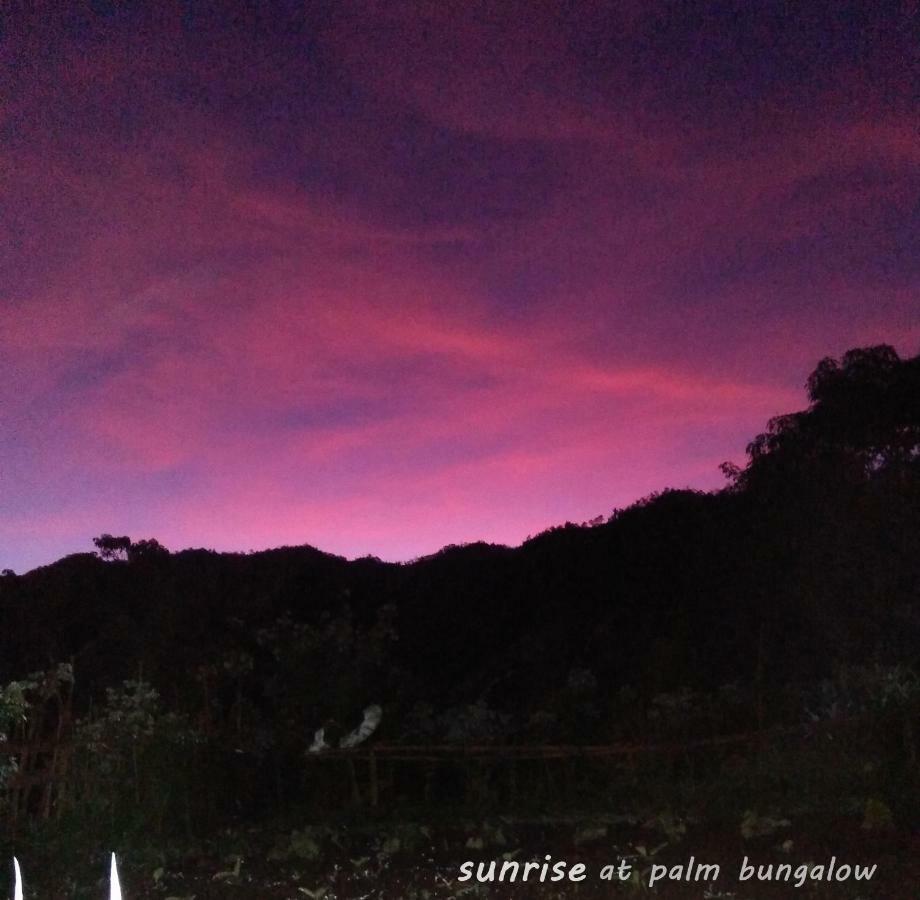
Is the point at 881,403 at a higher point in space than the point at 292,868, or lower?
higher

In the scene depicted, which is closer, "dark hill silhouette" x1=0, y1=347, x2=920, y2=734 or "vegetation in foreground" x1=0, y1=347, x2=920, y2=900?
"vegetation in foreground" x1=0, y1=347, x2=920, y2=900

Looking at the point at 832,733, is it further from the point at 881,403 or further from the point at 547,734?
the point at 881,403

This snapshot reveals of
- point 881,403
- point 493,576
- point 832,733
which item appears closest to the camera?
point 832,733

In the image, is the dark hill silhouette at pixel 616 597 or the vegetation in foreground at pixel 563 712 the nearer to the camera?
the vegetation in foreground at pixel 563 712

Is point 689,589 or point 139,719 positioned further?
point 689,589

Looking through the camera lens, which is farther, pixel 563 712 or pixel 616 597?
pixel 616 597

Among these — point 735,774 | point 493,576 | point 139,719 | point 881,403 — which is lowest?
point 735,774

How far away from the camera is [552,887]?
254 inches

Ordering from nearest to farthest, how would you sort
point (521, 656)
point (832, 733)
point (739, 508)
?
1. point (832, 733)
2. point (739, 508)
3. point (521, 656)

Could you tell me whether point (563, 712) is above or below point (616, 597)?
below

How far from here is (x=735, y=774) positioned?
9930mm

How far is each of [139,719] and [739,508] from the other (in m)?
9.32

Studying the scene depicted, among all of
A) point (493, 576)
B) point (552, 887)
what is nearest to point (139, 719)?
point (552, 887)

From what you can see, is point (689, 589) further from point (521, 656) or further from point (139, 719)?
point (139, 719)
